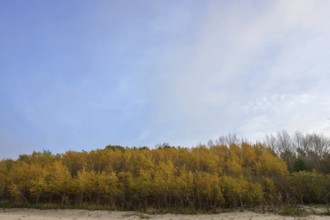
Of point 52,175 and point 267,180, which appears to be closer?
point 267,180

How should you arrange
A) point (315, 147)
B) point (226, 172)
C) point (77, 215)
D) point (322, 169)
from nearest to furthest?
point (77, 215), point (226, 172), point (322, 169), point (315, 147)

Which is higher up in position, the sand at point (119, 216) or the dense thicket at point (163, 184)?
the dense thicket at point (163, 184)

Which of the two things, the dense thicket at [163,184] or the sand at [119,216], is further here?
the dense thicket at [163,184]

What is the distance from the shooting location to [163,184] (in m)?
33.4

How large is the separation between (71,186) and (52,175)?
377 cm

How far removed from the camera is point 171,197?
108 feet

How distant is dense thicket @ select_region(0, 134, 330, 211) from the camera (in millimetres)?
31719

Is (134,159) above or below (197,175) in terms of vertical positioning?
above

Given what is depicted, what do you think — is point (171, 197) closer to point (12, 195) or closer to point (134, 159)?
point (134, 159)

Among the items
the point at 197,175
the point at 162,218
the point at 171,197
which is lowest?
the point at 162,218

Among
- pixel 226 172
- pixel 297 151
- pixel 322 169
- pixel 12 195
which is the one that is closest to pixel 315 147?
pixel 297 151

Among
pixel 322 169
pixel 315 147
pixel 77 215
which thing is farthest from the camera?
pixel 315 147

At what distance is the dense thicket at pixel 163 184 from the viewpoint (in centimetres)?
3172

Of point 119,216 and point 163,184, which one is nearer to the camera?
point 119,216
